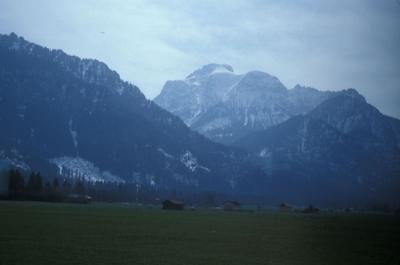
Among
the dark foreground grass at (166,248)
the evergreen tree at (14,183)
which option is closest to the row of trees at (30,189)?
the evergreen tree at (14,183)

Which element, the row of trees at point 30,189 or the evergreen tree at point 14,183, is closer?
the evergreen tree at point 14,183

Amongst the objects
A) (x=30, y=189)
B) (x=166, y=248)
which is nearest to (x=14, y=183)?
(x=30, y=189)

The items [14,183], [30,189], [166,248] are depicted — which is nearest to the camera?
[166,248]

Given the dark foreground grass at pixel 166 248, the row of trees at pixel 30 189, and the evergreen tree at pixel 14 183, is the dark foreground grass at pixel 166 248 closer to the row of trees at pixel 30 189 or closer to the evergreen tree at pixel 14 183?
the evergreen tree at pixel 14 183

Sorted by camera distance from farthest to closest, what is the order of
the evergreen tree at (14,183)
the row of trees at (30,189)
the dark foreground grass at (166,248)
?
the row of trees at (30,189)
the evergreen tree at (14,183)
the dark foreground grass at (166,248)

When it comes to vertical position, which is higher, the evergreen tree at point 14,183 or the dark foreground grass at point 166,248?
the evergreen tree at point 14,183

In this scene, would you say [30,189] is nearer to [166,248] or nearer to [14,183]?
[14,183]

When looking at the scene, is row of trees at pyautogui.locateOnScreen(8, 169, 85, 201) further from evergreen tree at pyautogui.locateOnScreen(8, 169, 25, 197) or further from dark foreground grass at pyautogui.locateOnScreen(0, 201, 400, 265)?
dark foreground grass at pyautogui.locateOnScreen(0, 201, 400, 265)

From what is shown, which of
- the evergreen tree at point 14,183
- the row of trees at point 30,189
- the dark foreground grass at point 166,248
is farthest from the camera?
the row of trees at point 30,189

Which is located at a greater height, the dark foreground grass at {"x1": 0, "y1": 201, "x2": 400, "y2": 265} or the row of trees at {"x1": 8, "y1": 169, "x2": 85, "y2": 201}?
the row of trees at {"x1": 8, "y1": 169, "x2": 85, "y2": 201}

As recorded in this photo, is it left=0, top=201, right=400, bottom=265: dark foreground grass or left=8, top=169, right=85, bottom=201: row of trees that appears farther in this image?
left=8, top=169, right=85, bottom=201: row of trees

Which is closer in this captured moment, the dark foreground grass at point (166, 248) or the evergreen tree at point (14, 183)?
the dark foreground grass at point (166, 248)

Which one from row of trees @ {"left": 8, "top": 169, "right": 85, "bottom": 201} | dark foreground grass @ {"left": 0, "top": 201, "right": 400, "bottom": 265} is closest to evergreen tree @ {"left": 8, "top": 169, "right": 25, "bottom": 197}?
row of trees @ {"left": 8, "top": 169, "right": 85, "bottom": 201}

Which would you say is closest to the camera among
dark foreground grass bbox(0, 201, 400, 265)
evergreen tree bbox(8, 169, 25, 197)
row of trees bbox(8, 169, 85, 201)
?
dark foreground grass bbox(0, 201, 400, 265)
